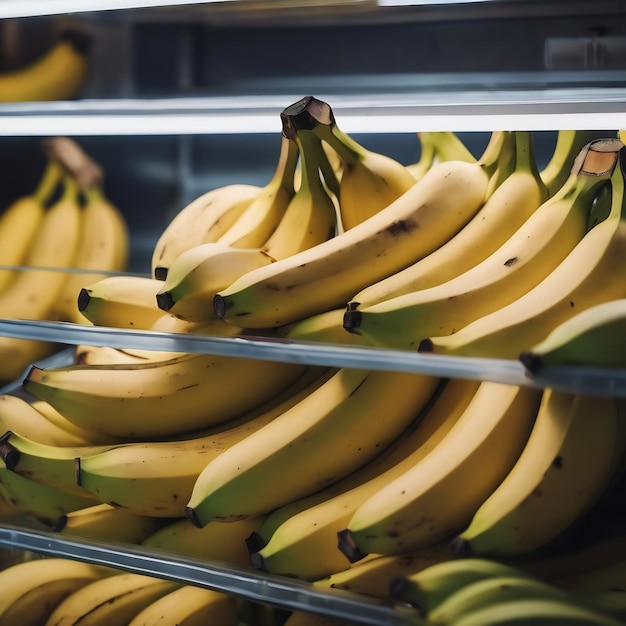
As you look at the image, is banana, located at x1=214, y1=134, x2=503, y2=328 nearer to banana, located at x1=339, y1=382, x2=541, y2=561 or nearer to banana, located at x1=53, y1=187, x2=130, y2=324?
banana, located at x1=339, y1=382, x2=541, y2=561

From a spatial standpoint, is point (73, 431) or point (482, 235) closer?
point (482, 235)

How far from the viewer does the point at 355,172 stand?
2.81 feet

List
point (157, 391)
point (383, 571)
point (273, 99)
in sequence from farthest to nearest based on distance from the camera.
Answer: point (273, 99) < point (157, 391) < point (383, 571)

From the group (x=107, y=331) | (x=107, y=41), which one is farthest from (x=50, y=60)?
(x=107, y=331)

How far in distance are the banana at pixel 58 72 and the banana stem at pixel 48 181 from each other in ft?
0.50

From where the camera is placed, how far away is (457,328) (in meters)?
0.71

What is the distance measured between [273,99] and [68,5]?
0.29 m

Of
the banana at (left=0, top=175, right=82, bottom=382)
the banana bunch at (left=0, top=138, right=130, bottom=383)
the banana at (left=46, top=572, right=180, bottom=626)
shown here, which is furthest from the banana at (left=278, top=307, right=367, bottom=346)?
the banana bunch at (left=0, top=138, right=130, bottom=383)

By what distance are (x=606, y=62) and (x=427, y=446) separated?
0.60 metres

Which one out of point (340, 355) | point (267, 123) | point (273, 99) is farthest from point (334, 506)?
point (273, 99)

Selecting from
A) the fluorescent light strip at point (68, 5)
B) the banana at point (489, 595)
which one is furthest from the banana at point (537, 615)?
the fluorescent light strip at point (68, 5)

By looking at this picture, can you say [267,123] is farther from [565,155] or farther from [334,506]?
[334,506]

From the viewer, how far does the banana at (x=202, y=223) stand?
97 cm

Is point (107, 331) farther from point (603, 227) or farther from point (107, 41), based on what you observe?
point (107, 41)
